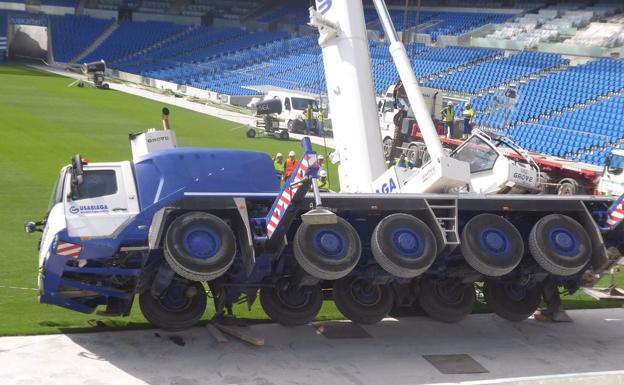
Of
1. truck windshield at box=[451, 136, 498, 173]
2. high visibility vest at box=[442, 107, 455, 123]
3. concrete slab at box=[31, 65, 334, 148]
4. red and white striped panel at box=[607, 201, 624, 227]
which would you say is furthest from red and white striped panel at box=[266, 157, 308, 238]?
concrete slab at box=[31, 65, 334, 148]

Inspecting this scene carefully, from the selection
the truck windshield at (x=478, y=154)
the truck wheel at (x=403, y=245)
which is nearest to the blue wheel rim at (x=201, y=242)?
the truck wheel at (x=403, y=245)

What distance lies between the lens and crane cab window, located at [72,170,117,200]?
10.8m

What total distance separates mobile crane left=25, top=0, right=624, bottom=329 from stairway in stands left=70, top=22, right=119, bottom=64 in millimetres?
53132

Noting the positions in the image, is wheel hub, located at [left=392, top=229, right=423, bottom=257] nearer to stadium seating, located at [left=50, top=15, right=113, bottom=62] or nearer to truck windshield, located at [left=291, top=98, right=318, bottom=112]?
truck windshield, located at [left=291, top=98, right=318, bottom=112]

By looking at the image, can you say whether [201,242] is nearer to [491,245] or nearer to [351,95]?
[491,245]

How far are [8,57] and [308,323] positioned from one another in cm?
5486

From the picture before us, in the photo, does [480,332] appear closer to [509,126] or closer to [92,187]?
[92,187]

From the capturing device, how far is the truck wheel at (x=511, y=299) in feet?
42.4

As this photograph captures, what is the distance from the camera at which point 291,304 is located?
11.7m

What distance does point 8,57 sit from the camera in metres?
61.2

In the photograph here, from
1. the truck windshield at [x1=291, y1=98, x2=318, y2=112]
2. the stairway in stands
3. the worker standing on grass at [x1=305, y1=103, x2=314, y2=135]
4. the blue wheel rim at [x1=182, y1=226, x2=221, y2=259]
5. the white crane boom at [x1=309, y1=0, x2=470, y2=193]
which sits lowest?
the blue wheel rim at [x1=182, y1=226, x2=221, y2=259]

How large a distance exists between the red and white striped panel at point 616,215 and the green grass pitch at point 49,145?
264 centimetres

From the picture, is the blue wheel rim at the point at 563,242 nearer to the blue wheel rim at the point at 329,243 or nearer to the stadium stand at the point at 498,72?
the blue wheel rim at the point at 329,243

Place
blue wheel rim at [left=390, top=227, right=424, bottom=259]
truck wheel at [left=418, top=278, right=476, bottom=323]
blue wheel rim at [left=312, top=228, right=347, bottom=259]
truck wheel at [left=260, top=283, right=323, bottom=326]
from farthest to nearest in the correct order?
1. truck wheel at [left=418, top=278, right=476, bottom=323]
2. truck wheel at [left=260, top=283, right=323, bottom=326]
3. blue wheel rim at [left=390, top=227, right=424, bottom=259]
4. blue wheel rim at [left=312, top=228, right=347, bottom=259]
